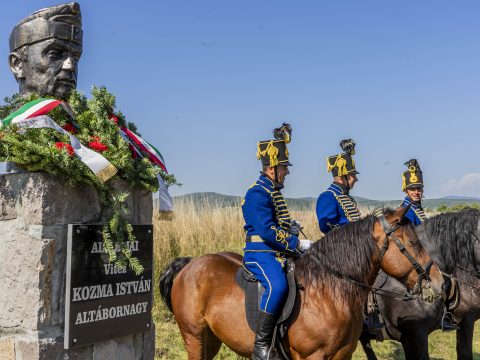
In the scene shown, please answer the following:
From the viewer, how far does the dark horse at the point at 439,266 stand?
5.50 metres

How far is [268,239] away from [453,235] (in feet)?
7.91

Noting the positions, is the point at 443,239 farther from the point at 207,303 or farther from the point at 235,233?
the point at 235,233

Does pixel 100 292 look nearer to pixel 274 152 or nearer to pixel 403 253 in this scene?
pixel 274 152

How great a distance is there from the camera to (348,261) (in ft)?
14.1

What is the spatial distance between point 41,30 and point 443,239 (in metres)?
4.53

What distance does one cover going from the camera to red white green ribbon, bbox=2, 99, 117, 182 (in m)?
3.00

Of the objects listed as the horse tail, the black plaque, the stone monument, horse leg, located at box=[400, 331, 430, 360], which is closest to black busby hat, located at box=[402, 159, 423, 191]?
horse leg, located at box=[400, 331, 430, 360]

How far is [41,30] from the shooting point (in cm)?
339

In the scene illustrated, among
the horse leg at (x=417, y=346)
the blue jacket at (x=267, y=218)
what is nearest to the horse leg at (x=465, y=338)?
the horse leg at (x=417, y=346)

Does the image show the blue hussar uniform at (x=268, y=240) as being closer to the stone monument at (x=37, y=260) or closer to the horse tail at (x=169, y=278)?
the horse tail at (x=169, y=278)

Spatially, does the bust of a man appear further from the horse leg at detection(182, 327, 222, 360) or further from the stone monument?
the horse leg at detection(182, 327, 222, 360)

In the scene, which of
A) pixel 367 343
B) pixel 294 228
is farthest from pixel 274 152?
pixel 367 343

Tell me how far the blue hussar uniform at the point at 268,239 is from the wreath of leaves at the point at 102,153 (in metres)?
0.98

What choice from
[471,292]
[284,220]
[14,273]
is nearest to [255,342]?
[284,220]
